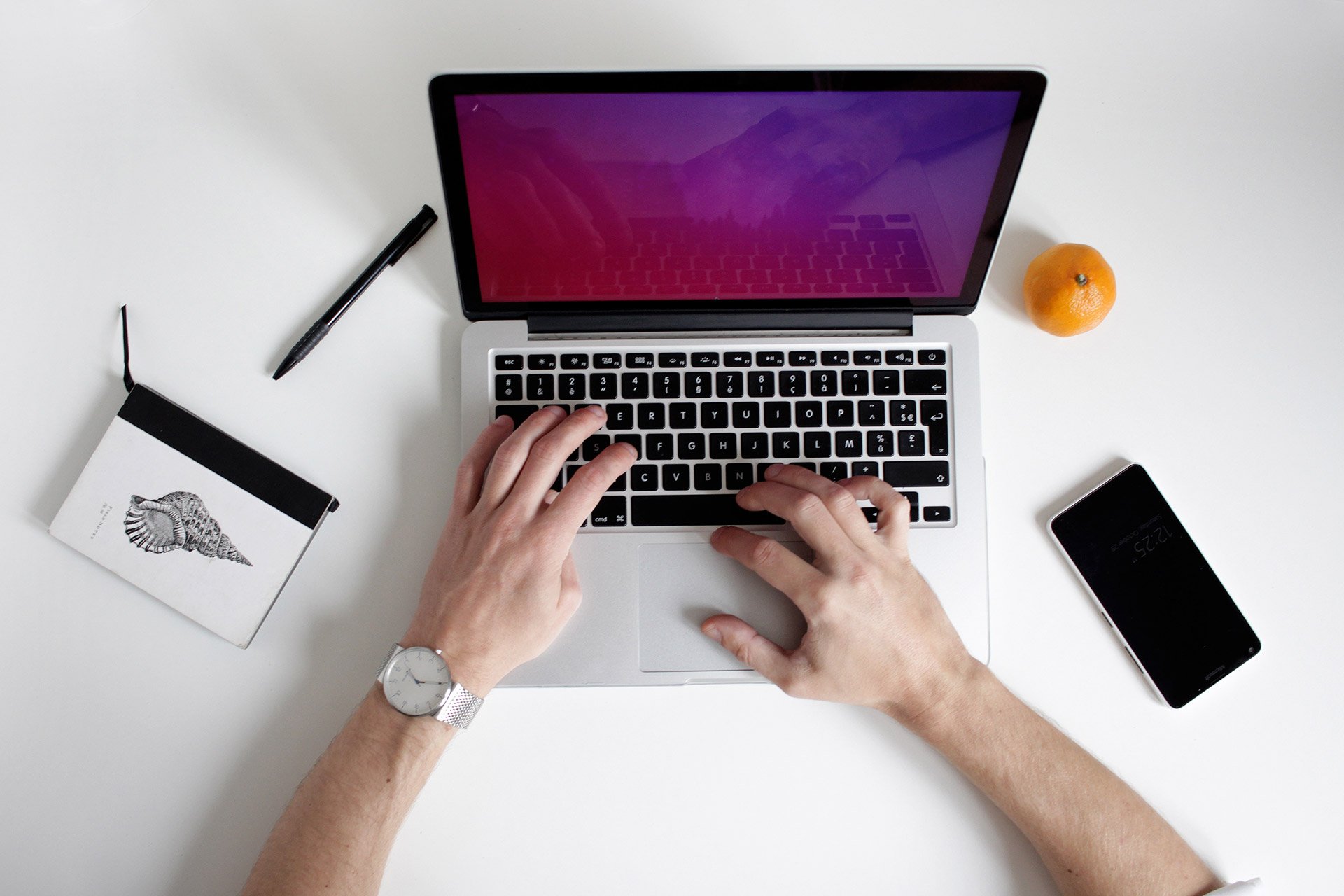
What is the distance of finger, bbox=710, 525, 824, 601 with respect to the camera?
837 millimetres

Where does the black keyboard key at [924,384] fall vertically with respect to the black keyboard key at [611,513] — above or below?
above

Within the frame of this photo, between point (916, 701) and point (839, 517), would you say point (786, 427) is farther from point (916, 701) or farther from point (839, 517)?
point (916, 701)

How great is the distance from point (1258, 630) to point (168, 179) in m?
1.34

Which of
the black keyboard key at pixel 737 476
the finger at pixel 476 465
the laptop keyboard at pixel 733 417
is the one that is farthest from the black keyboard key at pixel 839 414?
the finger at pixel 476 465

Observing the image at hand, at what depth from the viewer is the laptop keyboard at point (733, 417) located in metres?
0.90

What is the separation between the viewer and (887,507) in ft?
2.79

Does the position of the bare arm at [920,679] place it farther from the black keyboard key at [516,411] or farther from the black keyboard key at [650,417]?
the black keyboard key at [516,411]

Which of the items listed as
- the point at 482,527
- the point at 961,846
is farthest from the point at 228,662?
the point at 961,846

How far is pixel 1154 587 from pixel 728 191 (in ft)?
2.09

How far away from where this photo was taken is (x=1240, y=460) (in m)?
0.95

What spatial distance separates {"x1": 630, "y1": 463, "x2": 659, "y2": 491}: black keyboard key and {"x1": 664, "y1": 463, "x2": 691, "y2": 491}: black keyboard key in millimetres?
10

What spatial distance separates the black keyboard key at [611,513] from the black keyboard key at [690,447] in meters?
0.08

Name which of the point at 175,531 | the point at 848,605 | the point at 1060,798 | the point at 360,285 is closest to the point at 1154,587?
the point at 1060,798

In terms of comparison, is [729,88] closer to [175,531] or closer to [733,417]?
[733,417]
